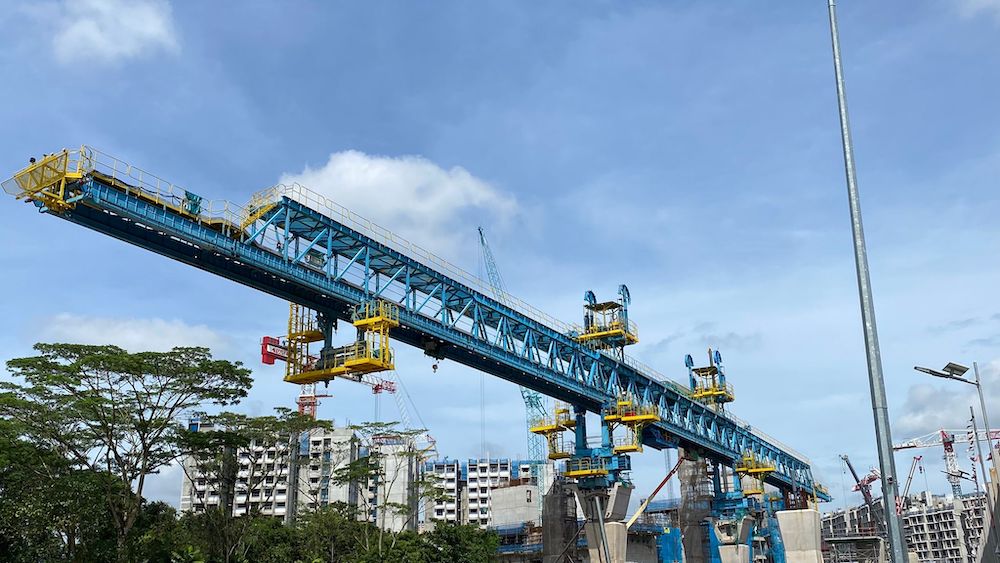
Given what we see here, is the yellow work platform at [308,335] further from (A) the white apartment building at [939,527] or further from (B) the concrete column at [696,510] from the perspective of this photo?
(A) the white apartment building at [939,527]

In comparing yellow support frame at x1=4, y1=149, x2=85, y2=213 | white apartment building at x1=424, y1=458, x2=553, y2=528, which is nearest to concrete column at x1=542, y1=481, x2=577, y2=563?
yellow support frame at x1=4, y1=149, x2=85, y2=213

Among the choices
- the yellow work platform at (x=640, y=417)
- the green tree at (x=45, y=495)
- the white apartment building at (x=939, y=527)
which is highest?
the yellow work platform at (x=640, y=417)

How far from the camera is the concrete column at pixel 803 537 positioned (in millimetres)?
44531

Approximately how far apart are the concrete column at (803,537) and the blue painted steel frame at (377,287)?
540 inches

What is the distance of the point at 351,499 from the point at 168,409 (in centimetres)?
8350

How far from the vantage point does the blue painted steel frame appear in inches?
1145

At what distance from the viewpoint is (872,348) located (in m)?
18.0

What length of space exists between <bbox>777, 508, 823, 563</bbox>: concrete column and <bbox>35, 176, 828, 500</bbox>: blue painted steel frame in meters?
13.7

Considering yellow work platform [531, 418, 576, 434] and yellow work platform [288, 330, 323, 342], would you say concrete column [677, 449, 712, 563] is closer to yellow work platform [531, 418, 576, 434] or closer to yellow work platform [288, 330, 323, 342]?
yellow work platform [531, 418, 576, 434]

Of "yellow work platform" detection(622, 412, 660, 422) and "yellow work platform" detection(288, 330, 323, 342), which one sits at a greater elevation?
"yellow work platform" detection(288, 330, 323, 342)

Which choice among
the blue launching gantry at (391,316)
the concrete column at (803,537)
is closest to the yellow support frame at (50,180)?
the blue launching gantry at (391,316)

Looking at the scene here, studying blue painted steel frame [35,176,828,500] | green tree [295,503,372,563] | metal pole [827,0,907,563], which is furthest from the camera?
green tree [295,503,372,563]

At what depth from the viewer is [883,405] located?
1734cm

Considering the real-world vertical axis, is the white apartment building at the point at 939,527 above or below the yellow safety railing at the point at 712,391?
below
